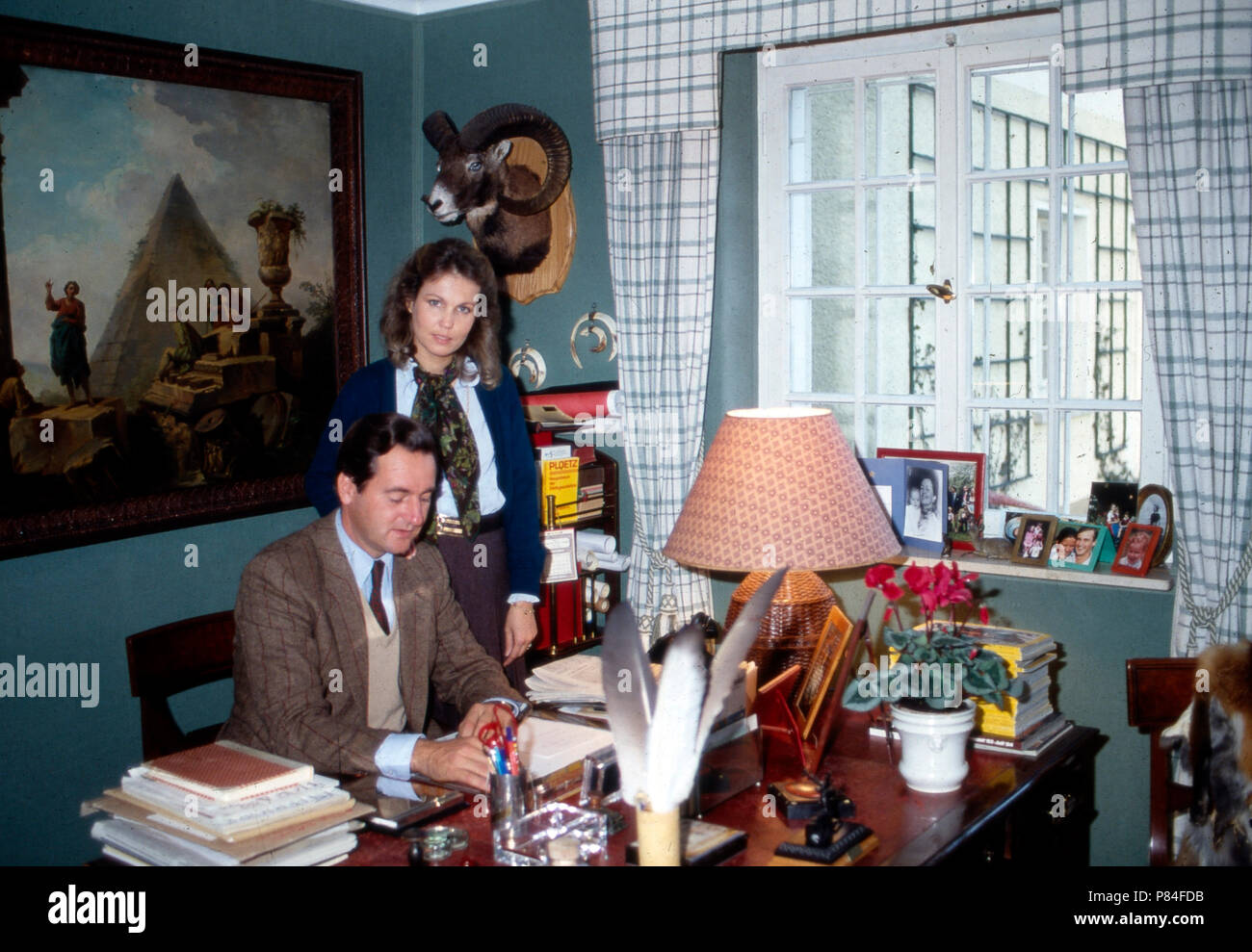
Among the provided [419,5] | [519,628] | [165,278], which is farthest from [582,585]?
[419,5]

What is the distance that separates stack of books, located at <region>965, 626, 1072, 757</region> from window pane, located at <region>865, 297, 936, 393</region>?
4.81ft

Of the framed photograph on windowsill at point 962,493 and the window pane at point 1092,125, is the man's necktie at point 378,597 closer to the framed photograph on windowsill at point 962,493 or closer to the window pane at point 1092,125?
the framed photograph on windowsill at point 962,493

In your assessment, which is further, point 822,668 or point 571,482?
point 571,482

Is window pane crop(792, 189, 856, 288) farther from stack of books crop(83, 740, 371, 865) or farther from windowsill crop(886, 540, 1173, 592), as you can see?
stack of books crop(83, 740, 371, 865)

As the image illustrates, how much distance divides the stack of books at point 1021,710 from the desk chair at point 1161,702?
17 cm

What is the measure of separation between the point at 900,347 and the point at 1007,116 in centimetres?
78

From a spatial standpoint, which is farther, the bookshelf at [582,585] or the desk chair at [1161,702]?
the bookshelf at [582,585]

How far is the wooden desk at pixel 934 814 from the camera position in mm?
1837

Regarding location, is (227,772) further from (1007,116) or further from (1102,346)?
(1007,116)

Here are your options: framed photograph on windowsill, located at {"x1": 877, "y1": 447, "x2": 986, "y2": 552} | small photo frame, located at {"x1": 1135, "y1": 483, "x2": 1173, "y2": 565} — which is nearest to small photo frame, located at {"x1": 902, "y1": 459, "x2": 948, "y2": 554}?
framed photograph on windowsill, located at {"x1": 877, "y1": 447, "x2": 986, "y2": 552}

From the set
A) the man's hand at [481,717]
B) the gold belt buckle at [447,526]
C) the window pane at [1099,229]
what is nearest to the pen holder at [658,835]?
the man's hand at [481,717]

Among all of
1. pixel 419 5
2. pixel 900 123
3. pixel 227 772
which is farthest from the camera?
pixel 419 5

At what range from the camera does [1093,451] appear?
12.1ft

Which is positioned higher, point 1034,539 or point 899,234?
point 899,234
